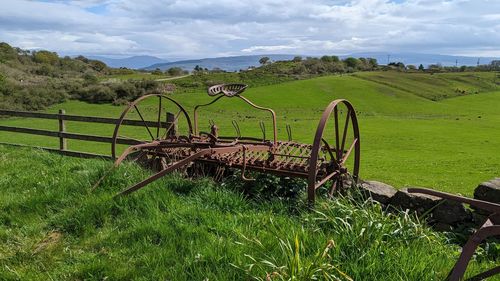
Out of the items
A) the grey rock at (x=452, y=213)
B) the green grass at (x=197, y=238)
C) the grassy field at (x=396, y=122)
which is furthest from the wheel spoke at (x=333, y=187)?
the grassy field at (x=396, y=122)

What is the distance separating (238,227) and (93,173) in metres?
2.77

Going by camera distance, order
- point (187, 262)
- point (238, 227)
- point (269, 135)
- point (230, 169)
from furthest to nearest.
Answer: point (269, 135), point (230, 169), point (238, 227), point (187, 262)

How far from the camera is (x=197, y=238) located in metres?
4.27

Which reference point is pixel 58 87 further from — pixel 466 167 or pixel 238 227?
pixel 238 227

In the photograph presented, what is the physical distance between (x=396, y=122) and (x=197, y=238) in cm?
3064

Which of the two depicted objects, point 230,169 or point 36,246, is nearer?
point 36,246

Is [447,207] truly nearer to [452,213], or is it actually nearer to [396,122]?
[452,213]

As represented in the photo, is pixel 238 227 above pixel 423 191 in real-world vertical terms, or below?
below

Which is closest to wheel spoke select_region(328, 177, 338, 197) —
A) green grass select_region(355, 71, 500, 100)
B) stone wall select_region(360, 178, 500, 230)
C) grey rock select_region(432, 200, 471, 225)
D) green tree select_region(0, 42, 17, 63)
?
stone wall select_region(360, 178, 500, 230)

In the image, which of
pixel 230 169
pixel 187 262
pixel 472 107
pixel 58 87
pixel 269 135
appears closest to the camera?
pixel 187 262

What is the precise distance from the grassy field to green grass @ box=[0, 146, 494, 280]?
23.9 feet

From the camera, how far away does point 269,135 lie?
23812 mm

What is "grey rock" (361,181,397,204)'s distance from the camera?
634 centimetres

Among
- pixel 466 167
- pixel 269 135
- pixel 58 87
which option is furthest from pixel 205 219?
pixel 58 87
